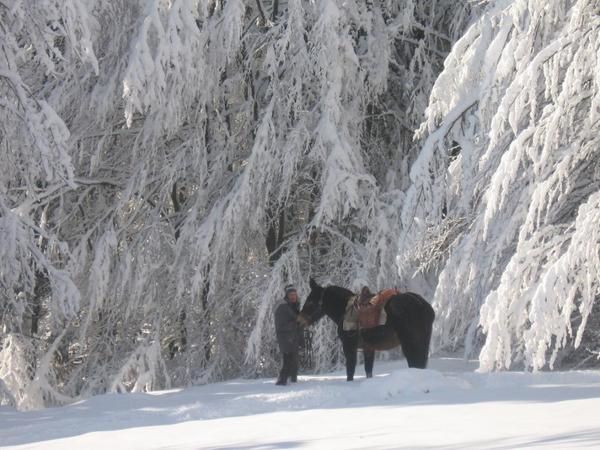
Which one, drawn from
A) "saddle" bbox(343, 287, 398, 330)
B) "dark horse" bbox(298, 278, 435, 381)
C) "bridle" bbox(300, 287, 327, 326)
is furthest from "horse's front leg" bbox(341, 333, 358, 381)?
"bridle" bbox(300, 287, 327, 326)

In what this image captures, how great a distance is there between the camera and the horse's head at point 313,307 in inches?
504

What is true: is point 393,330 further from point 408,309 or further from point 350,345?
point 350,345

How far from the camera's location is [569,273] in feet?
34.0

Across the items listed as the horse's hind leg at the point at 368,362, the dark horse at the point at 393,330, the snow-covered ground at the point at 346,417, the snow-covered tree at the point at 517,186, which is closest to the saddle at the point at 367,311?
the dark horse at the point at 393,330

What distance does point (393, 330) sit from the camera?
480 inches

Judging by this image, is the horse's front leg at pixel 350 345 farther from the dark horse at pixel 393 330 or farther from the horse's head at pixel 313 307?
the horse's head at pixel 313 307

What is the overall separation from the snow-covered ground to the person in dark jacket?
0.82 ft

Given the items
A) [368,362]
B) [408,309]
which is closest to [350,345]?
[368,362]

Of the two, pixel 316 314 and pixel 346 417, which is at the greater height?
pixel 316 314

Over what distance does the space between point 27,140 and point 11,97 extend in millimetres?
700

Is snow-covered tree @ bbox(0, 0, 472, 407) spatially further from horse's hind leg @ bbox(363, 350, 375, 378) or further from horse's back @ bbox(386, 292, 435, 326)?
horse's back @ bbox(386, 292, 435, 326)

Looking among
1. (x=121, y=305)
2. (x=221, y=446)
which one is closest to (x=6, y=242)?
(x=221, y=446)

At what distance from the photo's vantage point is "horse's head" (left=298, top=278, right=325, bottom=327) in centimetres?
1281

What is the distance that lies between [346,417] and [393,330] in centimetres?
328
